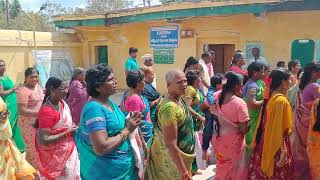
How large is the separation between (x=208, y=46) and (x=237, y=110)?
26.3 ft

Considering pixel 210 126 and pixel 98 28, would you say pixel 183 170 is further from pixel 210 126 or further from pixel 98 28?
pixel 98 28

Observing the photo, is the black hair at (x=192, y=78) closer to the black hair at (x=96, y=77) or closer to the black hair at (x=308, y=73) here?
the black hair at (x=308, y=73)

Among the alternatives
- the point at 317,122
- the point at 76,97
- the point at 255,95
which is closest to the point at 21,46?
the point at 76,97

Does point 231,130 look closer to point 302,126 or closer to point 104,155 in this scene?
point 302,126

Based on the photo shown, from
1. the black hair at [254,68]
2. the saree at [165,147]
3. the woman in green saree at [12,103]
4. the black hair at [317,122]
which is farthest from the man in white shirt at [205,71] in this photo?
the saree at [165,147]

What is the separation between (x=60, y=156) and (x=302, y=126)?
2578 millimetres

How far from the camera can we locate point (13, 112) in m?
5.55

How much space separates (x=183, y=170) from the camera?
9.76 feet

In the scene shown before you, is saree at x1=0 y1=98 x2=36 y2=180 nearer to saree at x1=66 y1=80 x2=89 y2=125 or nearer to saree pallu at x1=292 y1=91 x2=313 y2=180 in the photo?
saree at x1=66 y1=80 x2=89 y2=125

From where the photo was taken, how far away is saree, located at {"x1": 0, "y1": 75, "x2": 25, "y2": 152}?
5469 millimetres

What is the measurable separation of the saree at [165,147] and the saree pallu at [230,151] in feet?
2.33

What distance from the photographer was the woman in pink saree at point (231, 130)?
3.62 m

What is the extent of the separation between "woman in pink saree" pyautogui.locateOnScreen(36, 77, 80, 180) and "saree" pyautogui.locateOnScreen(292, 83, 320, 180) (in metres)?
2.40

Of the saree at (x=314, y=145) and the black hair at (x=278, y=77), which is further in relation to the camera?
the black hair at (x=278, y=77)
